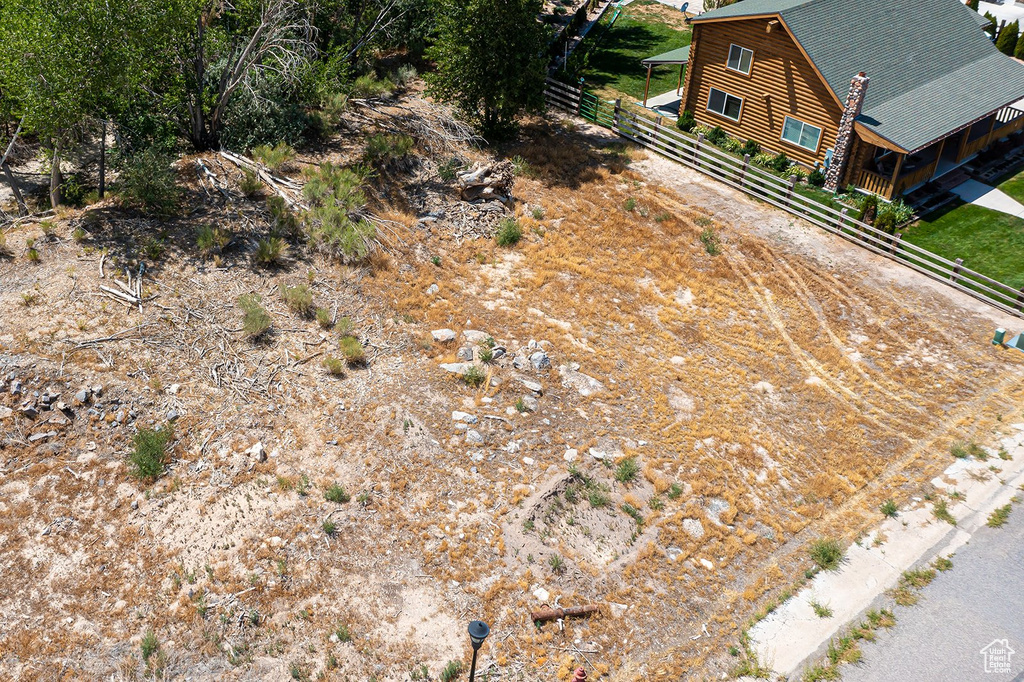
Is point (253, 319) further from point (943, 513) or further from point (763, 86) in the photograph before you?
point (763, 86)

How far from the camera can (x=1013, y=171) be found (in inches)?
1171

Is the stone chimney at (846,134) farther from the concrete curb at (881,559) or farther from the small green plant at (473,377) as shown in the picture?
the small green plant at (473,377)

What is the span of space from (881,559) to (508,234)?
13.6 m

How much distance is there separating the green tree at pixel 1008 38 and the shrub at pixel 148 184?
39918mm

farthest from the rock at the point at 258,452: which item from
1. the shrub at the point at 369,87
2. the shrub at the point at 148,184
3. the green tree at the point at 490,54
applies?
the shrub at the point at 369,87

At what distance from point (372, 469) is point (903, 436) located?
1250cm

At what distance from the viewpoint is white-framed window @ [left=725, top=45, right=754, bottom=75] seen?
29.7 m

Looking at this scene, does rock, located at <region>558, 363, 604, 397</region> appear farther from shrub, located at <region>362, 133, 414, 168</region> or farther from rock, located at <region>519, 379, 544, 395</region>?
shrub, located at <region>362, 133, 414, 168</region>

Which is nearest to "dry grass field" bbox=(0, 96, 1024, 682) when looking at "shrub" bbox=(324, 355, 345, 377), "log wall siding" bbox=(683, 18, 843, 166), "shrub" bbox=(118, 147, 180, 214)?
"shrub" bbox=(324, 355, 345, 377)

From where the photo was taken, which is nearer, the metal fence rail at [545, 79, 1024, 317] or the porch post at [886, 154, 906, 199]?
the metal fence rail at [545, 79, 1024, 317]

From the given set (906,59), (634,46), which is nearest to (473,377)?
(906,59)

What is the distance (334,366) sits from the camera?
1788 centimetres

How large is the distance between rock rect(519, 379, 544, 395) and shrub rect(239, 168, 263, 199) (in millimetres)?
10377

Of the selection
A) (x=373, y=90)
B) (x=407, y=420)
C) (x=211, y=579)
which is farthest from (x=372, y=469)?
(x=373, y=90)
